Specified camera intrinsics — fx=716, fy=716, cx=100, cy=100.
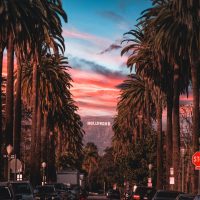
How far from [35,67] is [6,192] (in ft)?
141

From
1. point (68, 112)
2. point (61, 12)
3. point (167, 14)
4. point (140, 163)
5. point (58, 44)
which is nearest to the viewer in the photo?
point (167, 14)

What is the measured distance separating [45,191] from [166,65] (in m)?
18.3

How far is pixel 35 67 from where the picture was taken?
70.7 meters

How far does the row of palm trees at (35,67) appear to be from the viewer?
4856 cm

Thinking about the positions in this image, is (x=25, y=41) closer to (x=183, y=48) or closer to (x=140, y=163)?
(x=183, y=48)

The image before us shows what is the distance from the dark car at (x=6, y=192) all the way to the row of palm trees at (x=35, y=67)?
2062cm

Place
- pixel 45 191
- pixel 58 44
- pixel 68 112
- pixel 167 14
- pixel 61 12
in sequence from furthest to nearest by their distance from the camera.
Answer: pixel 68 112
pixel 58 44
pixel 61 12
pixel 167 14
pixel 45 191

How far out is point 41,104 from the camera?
80.8 m

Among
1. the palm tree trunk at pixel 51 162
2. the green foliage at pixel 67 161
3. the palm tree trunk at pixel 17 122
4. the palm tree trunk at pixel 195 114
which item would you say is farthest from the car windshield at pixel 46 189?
the green foliage at pixel 67 161

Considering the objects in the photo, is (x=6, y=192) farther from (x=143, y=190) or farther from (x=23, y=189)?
(x=143, y=190)

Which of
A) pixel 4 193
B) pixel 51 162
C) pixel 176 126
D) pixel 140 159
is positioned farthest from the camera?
pixel 140 159

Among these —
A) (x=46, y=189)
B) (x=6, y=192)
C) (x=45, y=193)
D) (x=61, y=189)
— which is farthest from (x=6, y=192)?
(x=61, y=189)

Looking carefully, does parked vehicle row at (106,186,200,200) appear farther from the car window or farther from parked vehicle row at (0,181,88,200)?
parked vehicle row at (0,181,88,200)

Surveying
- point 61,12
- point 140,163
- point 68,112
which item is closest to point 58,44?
point 61,12
